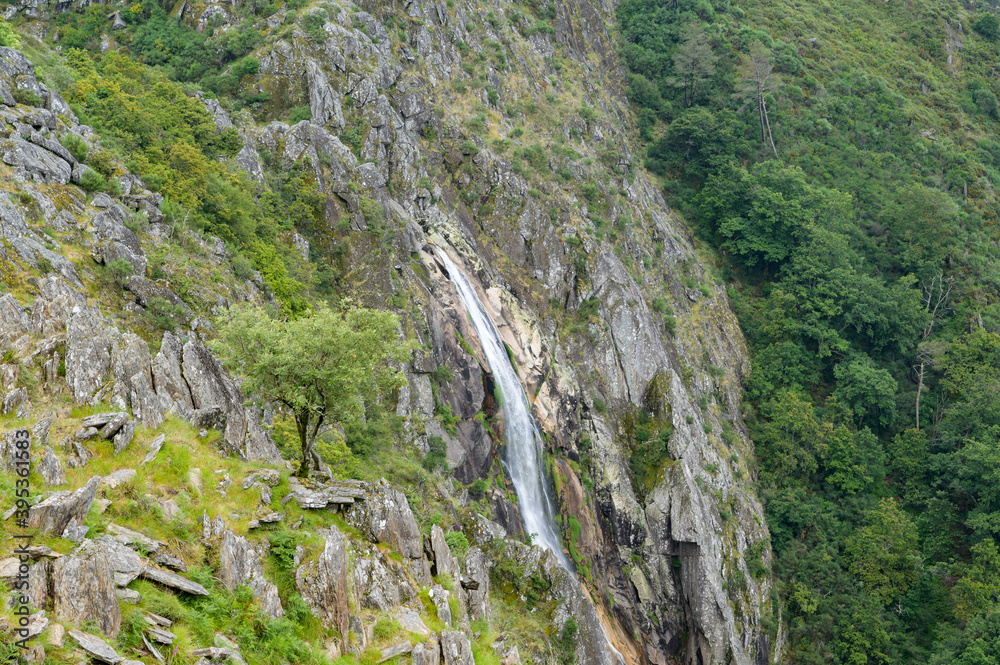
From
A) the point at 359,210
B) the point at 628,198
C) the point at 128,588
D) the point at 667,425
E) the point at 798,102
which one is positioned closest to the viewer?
the point at 128,588

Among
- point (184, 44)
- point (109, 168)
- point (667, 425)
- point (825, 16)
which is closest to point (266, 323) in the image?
point (109, 168)

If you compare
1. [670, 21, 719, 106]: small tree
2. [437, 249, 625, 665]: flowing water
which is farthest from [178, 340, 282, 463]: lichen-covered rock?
[670, 21, 719, 106]: small tree

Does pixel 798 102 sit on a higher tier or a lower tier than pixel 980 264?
higher

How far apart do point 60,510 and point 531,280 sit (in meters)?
31.9

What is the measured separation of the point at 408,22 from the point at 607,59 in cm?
2468

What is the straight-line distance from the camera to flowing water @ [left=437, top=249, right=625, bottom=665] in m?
30.6

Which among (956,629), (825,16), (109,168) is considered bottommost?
(956,629)

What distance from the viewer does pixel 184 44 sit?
38125 millimetres

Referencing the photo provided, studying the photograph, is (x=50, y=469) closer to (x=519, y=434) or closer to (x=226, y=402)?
(x=226, y=402)

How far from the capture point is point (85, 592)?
8.60 metres

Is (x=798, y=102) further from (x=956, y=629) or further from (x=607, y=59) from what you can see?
(x=956, y=629)

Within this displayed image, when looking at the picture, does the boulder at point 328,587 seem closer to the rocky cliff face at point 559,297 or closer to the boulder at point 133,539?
the boulder at point 133,539

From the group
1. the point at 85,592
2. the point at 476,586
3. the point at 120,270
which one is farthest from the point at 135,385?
the point at 476,586

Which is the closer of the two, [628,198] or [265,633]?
[265,633]
